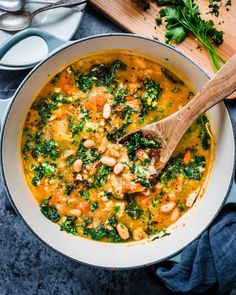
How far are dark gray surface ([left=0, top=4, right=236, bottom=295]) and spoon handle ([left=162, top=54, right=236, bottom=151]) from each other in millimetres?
904

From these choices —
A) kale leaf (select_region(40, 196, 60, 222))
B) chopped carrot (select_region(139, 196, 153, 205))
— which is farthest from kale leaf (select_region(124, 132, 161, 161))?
kale leaf (select_region(40, 196, 60, 222))

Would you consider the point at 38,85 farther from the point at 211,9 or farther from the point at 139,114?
the point at 211,9

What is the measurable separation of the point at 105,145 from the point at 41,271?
1.01m

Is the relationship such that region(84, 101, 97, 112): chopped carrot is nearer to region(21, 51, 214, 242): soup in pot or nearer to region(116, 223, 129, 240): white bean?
region(21, 51, 214, 242): soup in pot

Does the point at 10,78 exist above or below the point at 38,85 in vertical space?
below

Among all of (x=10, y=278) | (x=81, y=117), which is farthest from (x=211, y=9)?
(x=10, y=278)

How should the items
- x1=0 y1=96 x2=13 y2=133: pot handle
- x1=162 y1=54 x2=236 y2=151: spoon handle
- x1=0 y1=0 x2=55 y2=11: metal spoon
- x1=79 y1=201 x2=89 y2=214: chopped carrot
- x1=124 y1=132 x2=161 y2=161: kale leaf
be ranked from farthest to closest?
x1=0 y1=0 x2=55 y2=11: metal spoon
x1=79 y1=201 x2=89 y2=214: chopped carrot
x1=124 y1=132 x2=161 y2=161: kale leaf
x1=0 y1=96 x2=13 y2=133: pot handle
x1=162 y1=54 x2=236 y2=151: spoon handle

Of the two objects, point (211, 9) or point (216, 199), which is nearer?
point (216, 199)

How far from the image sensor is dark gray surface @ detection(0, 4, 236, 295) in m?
3.65

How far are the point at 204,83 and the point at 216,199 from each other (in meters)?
0.73

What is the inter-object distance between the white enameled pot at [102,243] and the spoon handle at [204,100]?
17cm

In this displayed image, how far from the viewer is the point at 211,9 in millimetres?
3592

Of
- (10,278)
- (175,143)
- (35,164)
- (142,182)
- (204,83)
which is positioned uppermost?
(204,83)

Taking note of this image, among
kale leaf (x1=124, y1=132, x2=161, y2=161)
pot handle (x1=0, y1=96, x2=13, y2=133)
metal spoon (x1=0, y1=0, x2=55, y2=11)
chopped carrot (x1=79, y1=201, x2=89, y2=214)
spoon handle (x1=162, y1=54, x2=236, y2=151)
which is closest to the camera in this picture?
spoon handle (x1=162, y1=54, x2=236, y2=151)
